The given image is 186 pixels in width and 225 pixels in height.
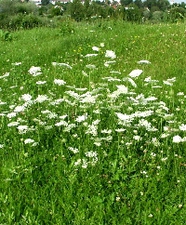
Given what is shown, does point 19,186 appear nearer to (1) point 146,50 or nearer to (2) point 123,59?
(2) point 123,59

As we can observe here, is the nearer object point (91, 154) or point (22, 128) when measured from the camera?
point (91, 154)

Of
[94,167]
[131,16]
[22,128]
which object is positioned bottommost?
[94,167]

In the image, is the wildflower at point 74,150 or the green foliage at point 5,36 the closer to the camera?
the wildflower at point 74,150

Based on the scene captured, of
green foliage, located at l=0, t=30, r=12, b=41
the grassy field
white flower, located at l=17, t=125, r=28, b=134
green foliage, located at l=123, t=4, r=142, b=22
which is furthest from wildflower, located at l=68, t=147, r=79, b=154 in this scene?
green foliage, located at l=123, t=4, r=142, b=22

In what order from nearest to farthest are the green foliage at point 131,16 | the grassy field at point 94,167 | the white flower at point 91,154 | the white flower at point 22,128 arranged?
the grassy field at point 94,167
the white flower at point 91,154
the white flower at point 22,128
the green foliage at point 131,16

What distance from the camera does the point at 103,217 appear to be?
113 inches

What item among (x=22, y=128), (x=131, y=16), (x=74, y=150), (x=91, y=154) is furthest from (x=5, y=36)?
(x=91, y=154)

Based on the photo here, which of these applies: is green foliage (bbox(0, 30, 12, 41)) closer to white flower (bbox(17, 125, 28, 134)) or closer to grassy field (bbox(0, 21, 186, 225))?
grassy field (bbox(0, 21, 186, 225))

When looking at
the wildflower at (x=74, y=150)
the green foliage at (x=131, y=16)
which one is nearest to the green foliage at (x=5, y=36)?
the green foliage at (x=131, y=16)

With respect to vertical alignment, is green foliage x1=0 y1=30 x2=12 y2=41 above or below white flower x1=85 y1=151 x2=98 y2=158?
above

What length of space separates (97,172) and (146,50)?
5208mm

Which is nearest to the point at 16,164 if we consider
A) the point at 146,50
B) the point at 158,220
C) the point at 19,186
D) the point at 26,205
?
the point at 19,186

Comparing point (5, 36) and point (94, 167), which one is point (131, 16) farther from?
point (94, 167)

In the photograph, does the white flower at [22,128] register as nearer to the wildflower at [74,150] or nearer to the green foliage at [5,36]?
the wildflower at [74,150]
